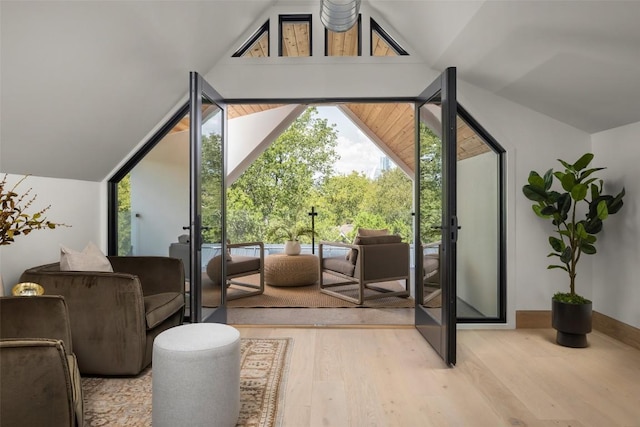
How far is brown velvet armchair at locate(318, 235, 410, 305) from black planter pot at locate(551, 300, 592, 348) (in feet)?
6.19

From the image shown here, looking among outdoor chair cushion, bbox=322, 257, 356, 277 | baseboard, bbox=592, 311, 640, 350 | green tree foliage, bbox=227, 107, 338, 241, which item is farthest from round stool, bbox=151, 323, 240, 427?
green tree foliage, bbox=227, 107, 338, 241

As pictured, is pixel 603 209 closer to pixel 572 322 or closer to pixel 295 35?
pixel 572 322

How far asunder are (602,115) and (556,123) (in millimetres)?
425

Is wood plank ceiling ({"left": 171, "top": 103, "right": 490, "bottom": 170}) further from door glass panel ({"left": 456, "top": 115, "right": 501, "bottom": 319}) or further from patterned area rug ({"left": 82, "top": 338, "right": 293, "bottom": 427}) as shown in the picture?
patterned area rug ({"left": 82, "top": 338, "right": 293, "bottom": 427})

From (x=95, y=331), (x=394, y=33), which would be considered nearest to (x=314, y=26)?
(x=394, y=33)

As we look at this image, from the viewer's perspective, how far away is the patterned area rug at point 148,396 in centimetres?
212

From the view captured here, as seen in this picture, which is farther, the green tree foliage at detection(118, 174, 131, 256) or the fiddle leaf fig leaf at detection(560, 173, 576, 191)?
the green tree foliage at detection(118, 174, 131, 256)

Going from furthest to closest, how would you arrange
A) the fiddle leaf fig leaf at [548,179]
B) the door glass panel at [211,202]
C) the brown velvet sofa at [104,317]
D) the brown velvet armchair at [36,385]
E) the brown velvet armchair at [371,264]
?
the brown velvet armchair at [371,264] < the fiddle leaf fig leaf at [548,179] < the door glass panel at [211,202] < the brown velvet sofa at [104,317] < the brown velvet armchair at [36,385]

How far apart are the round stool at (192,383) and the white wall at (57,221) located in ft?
5.13

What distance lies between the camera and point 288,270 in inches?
213

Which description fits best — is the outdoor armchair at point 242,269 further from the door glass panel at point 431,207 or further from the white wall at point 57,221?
the door glass panel at point 431,207

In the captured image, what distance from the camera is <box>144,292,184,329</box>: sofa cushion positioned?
2.64m

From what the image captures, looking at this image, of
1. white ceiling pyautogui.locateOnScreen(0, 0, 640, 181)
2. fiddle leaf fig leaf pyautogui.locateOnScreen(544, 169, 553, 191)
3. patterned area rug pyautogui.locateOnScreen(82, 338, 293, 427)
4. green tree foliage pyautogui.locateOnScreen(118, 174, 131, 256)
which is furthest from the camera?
green tree foliage pyautogui.locateOnScreen(118, 174, 131, 256)

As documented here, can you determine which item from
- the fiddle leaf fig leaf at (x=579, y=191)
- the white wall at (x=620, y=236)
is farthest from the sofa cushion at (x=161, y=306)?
the white wall at (x=620, y=236)
